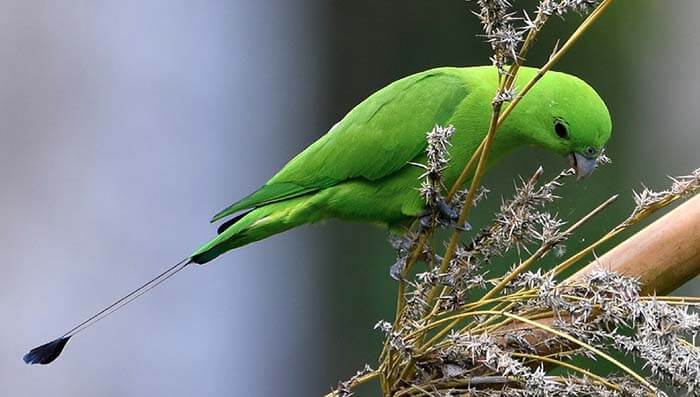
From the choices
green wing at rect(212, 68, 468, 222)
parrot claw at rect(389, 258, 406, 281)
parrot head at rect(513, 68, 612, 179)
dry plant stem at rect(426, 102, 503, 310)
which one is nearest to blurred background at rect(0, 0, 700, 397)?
green wing at rect(212, 68, 468, 222)

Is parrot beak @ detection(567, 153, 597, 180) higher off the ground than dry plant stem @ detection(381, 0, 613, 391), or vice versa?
dry plant stem @ detection(381, 0, 613, 391)

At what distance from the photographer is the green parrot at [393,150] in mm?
2066

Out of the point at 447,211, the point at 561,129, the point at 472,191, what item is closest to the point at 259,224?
the point at 561,129

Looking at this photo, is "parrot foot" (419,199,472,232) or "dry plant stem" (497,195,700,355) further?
"parrot foot" (419,199,472,232)

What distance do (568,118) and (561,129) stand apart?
38 millimetres

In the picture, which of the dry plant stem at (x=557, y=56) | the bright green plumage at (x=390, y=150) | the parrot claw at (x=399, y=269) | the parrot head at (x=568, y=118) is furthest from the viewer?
the bright green plumage at (x=390, y=150)

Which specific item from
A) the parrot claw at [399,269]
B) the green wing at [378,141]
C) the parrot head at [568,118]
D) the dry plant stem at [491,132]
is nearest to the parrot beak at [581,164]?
the parrot head at [568,118]

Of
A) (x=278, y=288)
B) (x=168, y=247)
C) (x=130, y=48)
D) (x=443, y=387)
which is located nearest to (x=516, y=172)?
(x=278, y=288)

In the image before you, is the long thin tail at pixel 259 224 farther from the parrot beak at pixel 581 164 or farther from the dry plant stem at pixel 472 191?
the dry plant stem at pixel 472 191

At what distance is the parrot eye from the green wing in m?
0.23

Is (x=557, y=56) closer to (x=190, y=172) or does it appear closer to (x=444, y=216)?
(x=444, y=216)

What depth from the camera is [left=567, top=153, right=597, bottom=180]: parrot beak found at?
200 centimetres

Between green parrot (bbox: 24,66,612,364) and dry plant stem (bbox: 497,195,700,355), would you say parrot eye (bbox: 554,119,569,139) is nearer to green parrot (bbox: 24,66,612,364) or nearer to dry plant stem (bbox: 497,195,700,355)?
green parrot (bbox: 24,66,612,364)

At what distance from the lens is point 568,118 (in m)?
2.01
